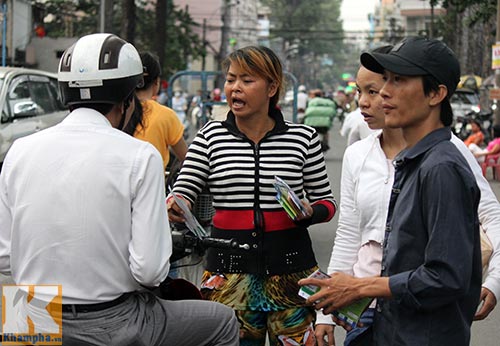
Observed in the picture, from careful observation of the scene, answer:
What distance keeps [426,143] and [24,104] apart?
11723 millimetres

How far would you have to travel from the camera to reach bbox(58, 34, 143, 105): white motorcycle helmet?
3082 millimetres

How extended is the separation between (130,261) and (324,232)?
8.38 metres

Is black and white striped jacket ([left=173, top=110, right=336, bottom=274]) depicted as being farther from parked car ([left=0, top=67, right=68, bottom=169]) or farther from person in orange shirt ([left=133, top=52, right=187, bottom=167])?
parked car ([left=0, top=67, right=68, bottom=169])

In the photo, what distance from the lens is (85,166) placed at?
297 centimetres

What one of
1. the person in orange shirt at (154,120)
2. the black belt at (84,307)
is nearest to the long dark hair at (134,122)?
the person in orange shirt at (154,120)

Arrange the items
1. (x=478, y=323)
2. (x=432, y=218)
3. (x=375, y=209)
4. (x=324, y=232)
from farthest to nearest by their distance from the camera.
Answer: (x=324, y=232) < (x=478, y=323) < (x=375, y=209) < (x=432, y=218)

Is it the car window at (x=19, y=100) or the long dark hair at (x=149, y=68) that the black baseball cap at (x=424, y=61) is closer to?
the long dark hair at (x=149, y=68)

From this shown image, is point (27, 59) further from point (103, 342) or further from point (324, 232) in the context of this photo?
point (103, 342)

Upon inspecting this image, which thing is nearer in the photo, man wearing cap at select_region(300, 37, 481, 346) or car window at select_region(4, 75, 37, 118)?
man wearing cap at select_region(300, 37, 481, 346)

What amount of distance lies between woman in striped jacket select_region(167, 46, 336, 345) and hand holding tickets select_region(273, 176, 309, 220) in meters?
0.07

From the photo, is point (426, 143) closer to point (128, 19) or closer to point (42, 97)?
point (42, 97)

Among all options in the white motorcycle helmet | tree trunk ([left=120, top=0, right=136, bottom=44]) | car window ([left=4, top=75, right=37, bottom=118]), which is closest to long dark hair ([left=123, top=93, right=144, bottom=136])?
the white motorcycle helmet

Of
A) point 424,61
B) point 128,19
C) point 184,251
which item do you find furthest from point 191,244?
point 128,19

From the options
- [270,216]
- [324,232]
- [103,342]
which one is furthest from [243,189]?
[324,232]
